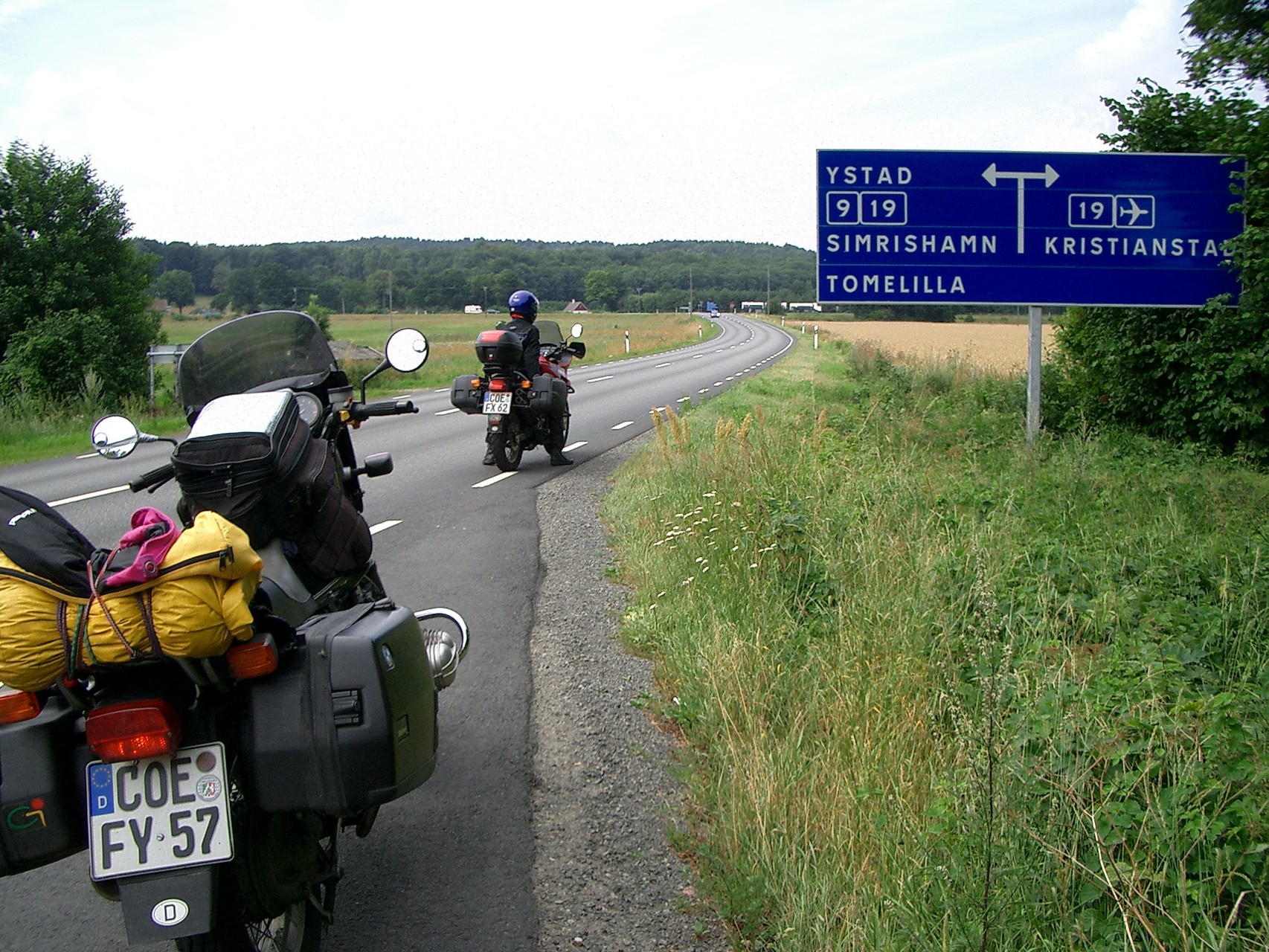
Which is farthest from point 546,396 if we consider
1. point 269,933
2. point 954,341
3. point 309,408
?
point 954,341

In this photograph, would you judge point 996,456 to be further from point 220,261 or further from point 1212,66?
point 220,261

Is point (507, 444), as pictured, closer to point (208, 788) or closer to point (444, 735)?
point (444, 735)

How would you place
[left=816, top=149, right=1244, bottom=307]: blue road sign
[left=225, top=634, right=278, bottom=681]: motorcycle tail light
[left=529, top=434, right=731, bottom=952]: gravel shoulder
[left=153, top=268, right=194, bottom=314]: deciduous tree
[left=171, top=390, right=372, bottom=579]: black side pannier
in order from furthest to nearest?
1. [left=816, top=149, right=1244, bottom=307]: blue road sign
2. [left=153, top=268, right=194, bottom=314]: deciduous tree
3. [left=529, top=434, right=731, bottom=952]: gravel shoulder
4. [left=171, top=390, right=372, bottom=579]: black side pannier
5. [left=225, top=634, right=278, bottom=681]: motorcycle tail light

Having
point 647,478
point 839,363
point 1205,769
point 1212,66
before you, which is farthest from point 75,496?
point 839,363

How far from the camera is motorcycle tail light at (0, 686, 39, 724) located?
99.5 inches

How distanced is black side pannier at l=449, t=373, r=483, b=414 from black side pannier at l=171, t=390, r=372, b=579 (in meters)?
8.42

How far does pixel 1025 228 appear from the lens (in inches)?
Answer: 451

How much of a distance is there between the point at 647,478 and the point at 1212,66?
659cm

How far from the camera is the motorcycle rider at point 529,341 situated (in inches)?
483

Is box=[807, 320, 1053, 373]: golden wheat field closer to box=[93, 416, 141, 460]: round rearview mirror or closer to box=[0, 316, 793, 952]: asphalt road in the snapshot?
box=[0, 316, 793, 952]: asphalt road

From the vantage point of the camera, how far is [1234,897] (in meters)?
2.76

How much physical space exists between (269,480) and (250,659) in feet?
2.03

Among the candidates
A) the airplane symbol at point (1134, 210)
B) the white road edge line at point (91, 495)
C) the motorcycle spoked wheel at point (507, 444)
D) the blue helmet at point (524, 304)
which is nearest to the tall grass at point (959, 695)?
the airplane symbol at point (1134, 210)

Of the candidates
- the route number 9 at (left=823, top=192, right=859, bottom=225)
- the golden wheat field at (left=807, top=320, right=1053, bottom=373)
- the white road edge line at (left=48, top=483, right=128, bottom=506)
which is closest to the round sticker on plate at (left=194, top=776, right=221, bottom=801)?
the white road edge line at (left=48, top=483, right=128, bottom=506)
